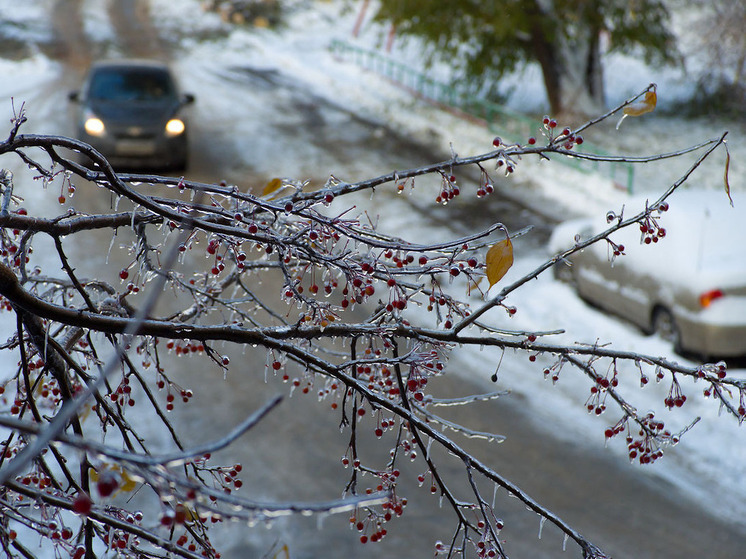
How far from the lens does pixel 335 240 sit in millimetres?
3100

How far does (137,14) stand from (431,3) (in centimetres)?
1407

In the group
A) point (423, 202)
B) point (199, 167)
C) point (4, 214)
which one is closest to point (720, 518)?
point (4, 214)

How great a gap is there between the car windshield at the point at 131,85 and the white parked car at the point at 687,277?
8096mm

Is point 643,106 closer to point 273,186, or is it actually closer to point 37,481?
point 273,186

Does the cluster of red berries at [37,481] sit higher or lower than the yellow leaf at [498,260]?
lower

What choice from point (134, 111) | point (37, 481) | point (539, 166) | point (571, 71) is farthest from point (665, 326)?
point (571, 71)

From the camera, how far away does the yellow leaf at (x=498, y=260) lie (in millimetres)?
2771

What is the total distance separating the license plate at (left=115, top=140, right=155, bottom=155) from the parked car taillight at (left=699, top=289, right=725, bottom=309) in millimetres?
8682

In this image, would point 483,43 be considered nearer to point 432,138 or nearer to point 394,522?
point 432,138

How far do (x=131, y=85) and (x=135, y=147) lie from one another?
5.58 ft

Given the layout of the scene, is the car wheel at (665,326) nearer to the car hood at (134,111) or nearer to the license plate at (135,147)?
the license plate at (135,147)

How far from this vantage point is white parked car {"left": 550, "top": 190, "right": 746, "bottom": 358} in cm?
843

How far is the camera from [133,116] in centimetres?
1320

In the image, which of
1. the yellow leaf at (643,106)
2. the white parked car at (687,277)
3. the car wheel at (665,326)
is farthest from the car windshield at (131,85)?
the yellow leaf at (643,106)
